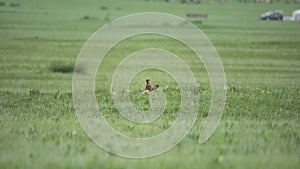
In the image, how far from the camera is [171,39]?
135 ft

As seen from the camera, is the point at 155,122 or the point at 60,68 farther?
the point at 60,68

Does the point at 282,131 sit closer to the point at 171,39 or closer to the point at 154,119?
the point at 154,119

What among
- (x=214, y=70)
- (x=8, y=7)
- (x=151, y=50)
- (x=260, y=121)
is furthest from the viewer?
(x=8, y=7)

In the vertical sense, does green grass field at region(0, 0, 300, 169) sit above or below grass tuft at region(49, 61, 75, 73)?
below

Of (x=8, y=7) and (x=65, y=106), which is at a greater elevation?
(x=8, y=7)

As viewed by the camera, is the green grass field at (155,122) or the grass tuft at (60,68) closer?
the green grass field at (155,122)

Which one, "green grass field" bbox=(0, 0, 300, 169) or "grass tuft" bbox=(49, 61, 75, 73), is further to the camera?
"grass tuft" bbox=(49, 61, 75, 73)

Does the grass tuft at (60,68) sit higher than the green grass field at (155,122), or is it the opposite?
the grass tuft at (60,68)

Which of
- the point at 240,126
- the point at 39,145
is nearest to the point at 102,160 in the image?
the point at 39,145

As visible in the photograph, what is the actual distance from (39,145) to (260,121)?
4.45m

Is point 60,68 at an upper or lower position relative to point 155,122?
upper

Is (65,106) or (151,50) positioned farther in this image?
(151,50)

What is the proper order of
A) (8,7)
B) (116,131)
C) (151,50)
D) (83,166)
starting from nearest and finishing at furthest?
(83,166)
(116,131)
(151,50)
(8,7)

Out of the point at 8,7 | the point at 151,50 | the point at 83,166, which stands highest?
the point at 8,7
